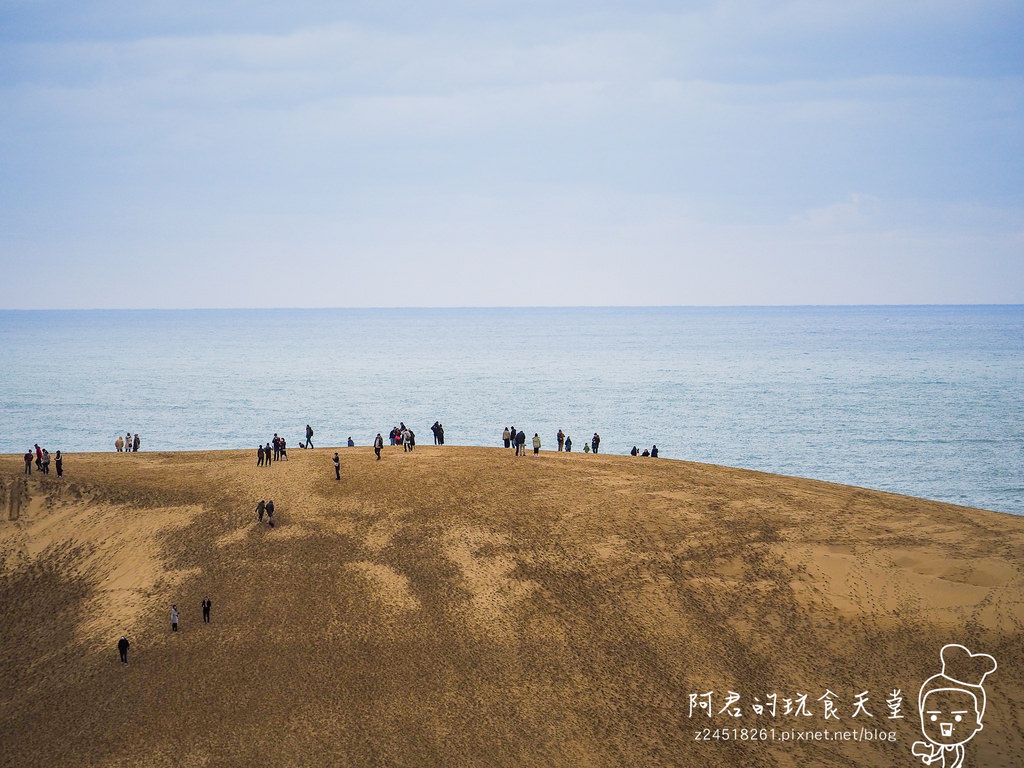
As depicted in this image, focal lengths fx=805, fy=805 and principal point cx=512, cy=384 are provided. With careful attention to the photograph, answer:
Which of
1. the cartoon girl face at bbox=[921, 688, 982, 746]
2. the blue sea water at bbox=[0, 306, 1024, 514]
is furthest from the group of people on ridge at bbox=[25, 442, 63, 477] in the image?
the blue sea water at bbox=[0, 306, 1024, 514]

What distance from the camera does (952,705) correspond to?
94.6 ft

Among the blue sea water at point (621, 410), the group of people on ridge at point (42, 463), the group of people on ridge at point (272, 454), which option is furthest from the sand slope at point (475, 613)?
the blue sea water at point (621, 410)

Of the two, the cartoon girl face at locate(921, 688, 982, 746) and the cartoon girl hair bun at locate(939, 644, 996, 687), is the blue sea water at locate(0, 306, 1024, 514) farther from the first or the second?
the cartoon girl face at locate(921, 688, 982, 746)

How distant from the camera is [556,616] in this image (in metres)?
33.1

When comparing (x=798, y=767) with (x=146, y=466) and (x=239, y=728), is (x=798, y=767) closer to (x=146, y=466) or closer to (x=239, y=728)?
(x=239, y=728)

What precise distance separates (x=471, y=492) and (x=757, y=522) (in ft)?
46.4

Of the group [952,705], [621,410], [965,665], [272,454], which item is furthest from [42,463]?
[621,410]

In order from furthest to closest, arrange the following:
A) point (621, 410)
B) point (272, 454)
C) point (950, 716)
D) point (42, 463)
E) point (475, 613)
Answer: point (621, 410), point (272, 454), point (42, 463), point (475, 613), point (950, 716)

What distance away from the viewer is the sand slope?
90.4 ft

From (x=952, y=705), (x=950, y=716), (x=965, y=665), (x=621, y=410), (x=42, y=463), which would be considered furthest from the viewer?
(x=621, y=410)

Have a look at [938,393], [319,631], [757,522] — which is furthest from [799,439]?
[319,631]

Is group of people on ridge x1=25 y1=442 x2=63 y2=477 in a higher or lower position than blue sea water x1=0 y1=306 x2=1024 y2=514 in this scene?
higher

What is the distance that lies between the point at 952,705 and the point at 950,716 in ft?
2.13

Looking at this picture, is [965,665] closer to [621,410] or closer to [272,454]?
[272,454]
